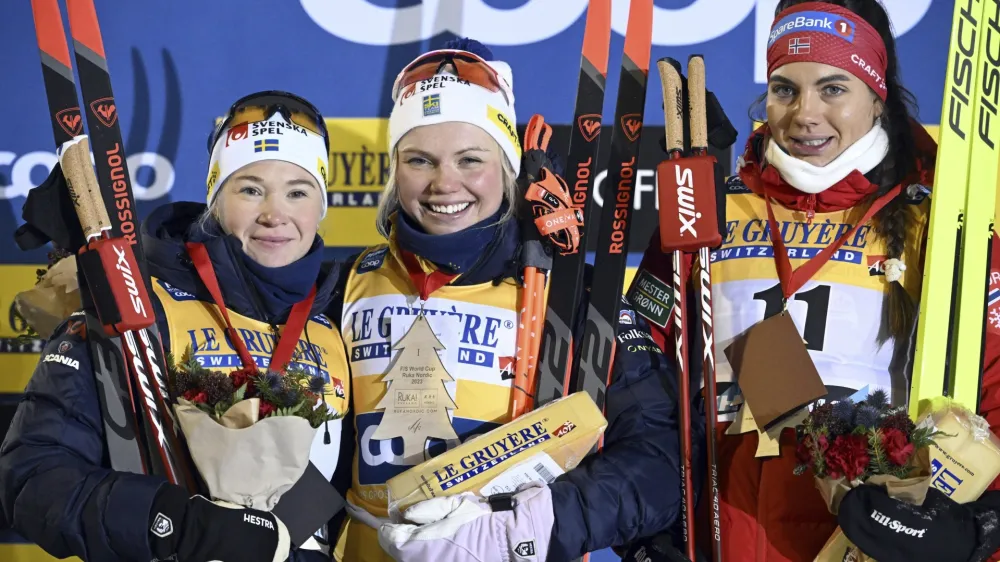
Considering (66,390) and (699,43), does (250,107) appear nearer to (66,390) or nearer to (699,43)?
(66,390)

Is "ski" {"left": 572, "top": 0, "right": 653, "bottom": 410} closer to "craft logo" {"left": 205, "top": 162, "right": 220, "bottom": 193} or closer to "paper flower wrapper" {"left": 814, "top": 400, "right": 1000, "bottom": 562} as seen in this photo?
"paper flower wrapper" {"left": 814, "top": 400, "right": 1000, "bottom": 562}

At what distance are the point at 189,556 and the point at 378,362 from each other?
0.53m

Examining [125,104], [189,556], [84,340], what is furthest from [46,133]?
[189,556]

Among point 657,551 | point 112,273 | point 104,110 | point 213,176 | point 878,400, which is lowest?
point 657,551

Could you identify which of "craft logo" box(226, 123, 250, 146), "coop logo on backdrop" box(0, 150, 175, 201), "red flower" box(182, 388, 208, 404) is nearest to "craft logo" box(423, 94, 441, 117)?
"craft logo" box(226, 123, 250, 146)

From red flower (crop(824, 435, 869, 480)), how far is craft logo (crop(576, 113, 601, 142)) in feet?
2.83

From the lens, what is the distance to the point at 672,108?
205cm

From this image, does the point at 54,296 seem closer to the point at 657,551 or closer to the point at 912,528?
the point at 657,551

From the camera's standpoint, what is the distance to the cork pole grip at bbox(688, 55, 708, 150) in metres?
2.02

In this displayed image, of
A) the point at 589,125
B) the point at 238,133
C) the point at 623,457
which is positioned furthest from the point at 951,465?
the point at 238,133

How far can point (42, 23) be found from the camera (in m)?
2.01

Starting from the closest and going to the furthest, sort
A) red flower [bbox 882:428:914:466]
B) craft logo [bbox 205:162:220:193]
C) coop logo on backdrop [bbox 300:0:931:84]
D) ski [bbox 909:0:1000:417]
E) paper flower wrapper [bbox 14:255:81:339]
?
red flower [bbox 882:428:914:466], ski [bbox 909:0:1000:417], craft logo [bbox 205:162:220:193], paper flower wrapper [bbox 14:255:81:339], coop logo on backdrop [bbox 300:0:931:84]

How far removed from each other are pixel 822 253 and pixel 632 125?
49 cm

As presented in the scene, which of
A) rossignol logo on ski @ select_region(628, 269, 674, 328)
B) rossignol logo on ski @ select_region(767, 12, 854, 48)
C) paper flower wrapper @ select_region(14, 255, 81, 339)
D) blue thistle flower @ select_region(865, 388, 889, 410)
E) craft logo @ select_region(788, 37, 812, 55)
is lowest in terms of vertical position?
blue thistle flower @ select_region(865, 388, 889, 410)
